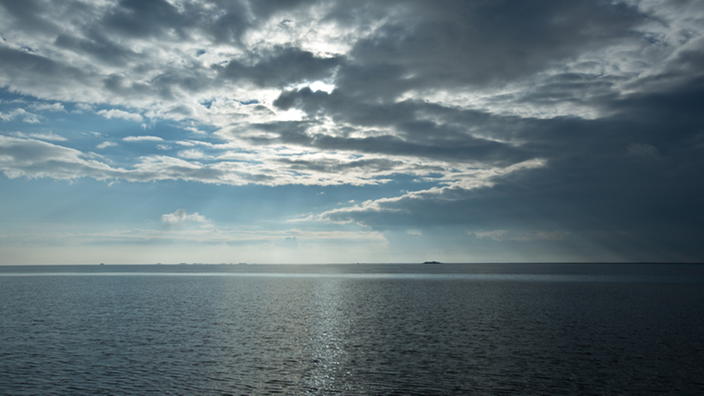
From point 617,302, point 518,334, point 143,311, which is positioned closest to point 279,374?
point 518,334

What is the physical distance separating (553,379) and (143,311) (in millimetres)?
61696

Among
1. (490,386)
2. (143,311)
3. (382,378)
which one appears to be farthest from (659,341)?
(143,311)

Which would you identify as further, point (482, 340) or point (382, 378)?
point (482, 340)

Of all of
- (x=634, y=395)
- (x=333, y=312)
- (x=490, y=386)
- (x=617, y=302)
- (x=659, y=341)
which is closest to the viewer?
(x=634, y=395)

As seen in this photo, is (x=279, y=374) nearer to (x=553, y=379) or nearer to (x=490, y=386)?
(x=490, y=386)

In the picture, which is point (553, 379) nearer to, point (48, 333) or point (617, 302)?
point (48, 333)

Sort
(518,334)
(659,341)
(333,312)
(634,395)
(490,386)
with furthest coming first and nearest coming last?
1. (333,312)
2. (518,334)
3. (659,341)
4. (490,386)
5. (634,395)

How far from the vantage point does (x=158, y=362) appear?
3334 cm

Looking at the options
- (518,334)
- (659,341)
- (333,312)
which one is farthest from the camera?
(333,312)

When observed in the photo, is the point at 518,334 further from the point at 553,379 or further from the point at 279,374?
the point at 279,374

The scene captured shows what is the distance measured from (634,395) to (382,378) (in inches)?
614

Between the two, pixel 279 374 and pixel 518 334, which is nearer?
pixel 279 374

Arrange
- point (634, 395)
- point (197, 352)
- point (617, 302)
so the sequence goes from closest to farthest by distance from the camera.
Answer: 1. point (634, 395)
2. point (197, 352)
3. point (617, 302)

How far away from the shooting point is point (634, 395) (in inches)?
985
